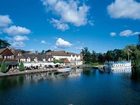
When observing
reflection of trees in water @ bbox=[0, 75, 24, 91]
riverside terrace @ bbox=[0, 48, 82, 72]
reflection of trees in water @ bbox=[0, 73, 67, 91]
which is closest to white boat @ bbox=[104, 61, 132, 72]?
riverside terrace @ bbox=[0, 48, 82, 72]

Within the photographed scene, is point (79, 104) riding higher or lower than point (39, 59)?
lower

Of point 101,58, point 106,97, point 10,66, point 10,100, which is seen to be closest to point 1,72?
point 10,66

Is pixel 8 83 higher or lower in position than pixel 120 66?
lower

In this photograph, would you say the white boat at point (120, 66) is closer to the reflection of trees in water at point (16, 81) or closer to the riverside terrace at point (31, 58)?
the riverside terrace at point (31, 58)

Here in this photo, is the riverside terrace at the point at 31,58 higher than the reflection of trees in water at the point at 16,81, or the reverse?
the riverside terrace at the point at 31,58

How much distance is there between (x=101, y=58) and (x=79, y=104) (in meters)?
121

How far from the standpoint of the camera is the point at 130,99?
32.8 m

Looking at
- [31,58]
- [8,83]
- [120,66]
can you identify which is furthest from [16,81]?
[31,58]

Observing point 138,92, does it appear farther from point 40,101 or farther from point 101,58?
point 101,58

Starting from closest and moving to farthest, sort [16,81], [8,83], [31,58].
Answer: [8,83] < [16,81] < [31,58]

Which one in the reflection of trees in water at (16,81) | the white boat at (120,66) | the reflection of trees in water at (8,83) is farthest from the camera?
the white boat at (120,66)

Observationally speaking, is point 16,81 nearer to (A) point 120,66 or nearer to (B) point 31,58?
(A) point 120,66

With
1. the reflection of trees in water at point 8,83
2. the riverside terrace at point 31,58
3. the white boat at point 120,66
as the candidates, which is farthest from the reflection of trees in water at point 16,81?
the white boat at point 120,66

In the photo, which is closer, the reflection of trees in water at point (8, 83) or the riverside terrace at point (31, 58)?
the reflection of trees in water at point (8, 83)
